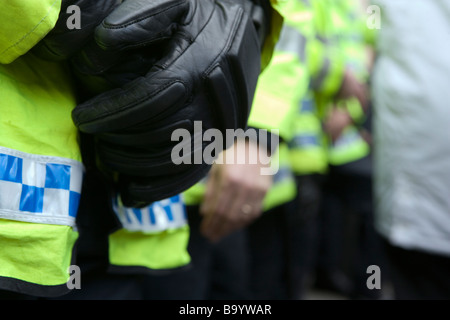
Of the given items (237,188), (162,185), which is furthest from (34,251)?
(237,188)

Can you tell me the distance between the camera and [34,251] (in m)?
0.58

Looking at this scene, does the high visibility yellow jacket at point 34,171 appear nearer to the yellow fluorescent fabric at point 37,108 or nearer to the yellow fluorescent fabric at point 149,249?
the yellow fluorescent fabric at point 37,108

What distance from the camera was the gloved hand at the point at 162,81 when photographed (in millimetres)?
554

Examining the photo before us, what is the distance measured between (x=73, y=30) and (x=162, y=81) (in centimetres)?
11

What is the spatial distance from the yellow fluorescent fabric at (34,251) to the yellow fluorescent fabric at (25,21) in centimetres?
21

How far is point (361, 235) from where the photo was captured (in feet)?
8.92

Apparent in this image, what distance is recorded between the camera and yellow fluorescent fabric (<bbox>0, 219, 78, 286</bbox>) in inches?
22.2

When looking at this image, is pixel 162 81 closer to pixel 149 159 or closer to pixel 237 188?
pixel 149 159

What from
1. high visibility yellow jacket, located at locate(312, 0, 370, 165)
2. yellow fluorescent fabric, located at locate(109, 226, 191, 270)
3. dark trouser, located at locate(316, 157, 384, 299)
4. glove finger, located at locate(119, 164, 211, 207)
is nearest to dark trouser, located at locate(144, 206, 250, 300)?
yellow fluorescent fabric, located at locate(109, 226, 191, 270)

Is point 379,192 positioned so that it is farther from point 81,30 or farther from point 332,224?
point 332,224

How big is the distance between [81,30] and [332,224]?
7.61 ft

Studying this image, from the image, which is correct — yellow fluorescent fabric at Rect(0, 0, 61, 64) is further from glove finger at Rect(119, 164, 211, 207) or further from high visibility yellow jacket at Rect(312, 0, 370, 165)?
high visibility yellow jacket at Rect(312, 0, 370, 165)

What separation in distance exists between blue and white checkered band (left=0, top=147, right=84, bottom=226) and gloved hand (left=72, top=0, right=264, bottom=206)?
0.06 meters

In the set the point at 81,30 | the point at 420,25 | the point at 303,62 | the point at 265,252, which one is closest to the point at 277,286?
the point at 265,252
